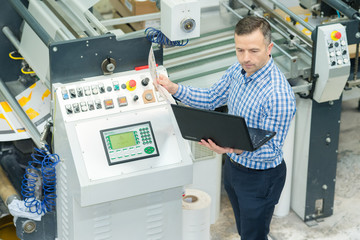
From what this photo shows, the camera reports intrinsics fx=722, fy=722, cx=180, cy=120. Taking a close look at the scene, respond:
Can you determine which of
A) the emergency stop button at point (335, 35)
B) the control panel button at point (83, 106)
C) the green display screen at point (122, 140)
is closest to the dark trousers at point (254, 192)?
the green display screen at point (122, 140)

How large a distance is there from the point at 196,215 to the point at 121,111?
116 cm

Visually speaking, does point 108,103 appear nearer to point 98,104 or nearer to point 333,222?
point 98,104

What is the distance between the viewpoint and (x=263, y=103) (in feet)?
10.2

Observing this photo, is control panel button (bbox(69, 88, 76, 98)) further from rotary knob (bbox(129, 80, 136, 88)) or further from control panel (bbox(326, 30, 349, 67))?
control panel (bbox(326, 30, 349, 67))

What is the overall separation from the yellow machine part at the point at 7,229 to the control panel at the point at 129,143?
1.39 meters

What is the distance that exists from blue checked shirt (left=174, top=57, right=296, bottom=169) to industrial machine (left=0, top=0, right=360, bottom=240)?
0.91 feet

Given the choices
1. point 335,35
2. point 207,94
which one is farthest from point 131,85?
point 335,35

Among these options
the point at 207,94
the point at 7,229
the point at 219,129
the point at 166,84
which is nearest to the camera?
the point at 219,129

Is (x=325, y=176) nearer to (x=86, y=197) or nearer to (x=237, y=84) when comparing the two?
(x=237, y=84)

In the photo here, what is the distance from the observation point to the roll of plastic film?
161 inches

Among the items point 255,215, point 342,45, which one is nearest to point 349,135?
point 342,45

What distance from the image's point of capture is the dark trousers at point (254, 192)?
3.33 m

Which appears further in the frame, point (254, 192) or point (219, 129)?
point (254, 192)

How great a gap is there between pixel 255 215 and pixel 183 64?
3.87 feet
